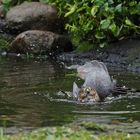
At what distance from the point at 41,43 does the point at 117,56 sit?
2.37m

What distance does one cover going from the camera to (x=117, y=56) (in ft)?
40.2

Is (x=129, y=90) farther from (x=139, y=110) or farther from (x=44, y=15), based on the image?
(x=44, y=15)

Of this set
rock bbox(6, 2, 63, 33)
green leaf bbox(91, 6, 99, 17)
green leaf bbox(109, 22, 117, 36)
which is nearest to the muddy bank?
green leaf bbox(109, 22, 117, 36)

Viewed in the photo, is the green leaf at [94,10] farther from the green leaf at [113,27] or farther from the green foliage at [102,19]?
the green leaf at [113,27]

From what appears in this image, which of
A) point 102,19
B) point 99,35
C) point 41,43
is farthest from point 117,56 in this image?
point 41,43

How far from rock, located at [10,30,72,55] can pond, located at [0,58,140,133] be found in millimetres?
A: 2716

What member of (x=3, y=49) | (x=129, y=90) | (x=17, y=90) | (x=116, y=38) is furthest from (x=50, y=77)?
(x=3, y=49)

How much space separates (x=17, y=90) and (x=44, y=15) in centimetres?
603

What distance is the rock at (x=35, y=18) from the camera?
1442cm

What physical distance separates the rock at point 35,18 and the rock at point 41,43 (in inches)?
22.0

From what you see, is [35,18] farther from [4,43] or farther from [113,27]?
[113,27]

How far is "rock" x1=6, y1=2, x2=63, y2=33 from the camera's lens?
1442cm

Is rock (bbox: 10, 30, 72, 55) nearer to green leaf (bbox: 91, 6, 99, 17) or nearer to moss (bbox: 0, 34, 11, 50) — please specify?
moss (bbox: 0, 34, 11, 50)

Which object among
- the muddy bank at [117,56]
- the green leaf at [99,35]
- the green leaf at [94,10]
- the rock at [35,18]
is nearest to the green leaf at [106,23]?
the green leaf at [94,10]
